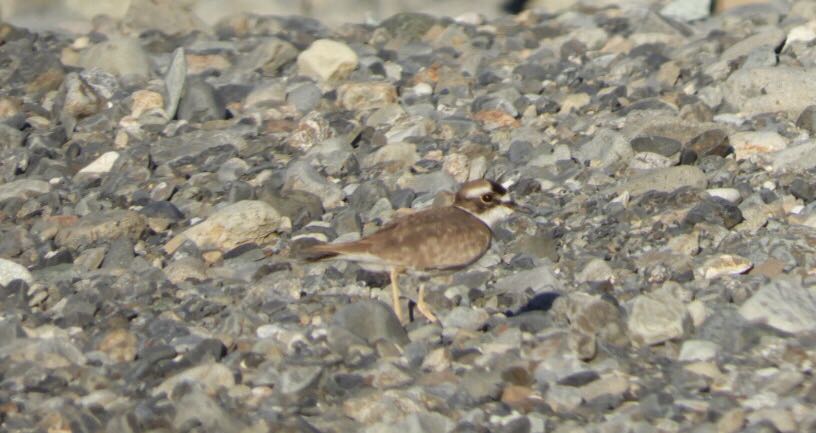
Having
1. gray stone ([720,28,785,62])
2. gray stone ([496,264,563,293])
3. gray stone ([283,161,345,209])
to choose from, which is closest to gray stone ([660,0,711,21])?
gray stone ([720,28,785,62])

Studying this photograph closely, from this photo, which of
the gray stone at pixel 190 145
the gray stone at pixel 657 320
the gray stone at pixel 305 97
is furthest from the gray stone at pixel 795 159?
the gray stone at pixel 305 97

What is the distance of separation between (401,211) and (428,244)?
2.01 m

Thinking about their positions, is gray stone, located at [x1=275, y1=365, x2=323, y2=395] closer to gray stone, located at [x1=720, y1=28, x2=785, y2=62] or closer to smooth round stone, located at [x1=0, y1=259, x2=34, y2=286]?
smooth round stone, located at [x1=0, y1=259, x2=34, y2=286]

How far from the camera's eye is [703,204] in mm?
8141

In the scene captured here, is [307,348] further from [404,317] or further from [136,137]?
[136,137]

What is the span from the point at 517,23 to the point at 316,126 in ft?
13.2

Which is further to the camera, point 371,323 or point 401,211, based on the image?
point 401,211

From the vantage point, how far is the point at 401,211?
8.84 m

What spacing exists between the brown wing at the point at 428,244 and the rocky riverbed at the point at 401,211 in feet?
0.77

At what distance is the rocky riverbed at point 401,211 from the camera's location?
6.15 m

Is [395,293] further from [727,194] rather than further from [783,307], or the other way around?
[727,194]

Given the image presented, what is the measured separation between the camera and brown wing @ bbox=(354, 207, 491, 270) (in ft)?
22.4

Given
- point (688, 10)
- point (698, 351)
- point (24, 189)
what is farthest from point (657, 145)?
point (688, 10)

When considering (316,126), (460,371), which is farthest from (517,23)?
(460,371)
